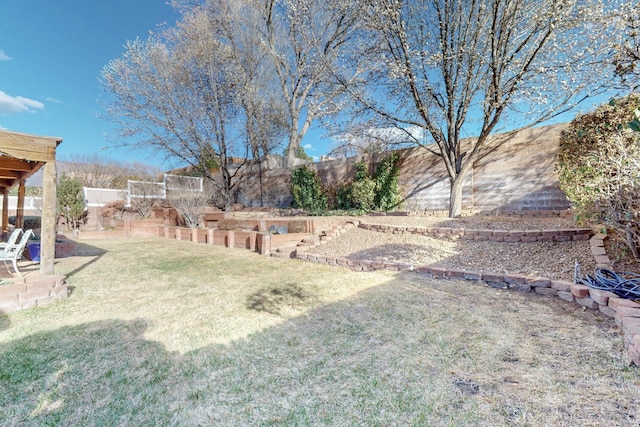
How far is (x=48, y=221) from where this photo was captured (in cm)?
401

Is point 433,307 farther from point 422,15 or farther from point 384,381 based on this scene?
point 422,15

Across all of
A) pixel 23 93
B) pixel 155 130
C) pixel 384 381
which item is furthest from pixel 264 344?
pixel 23 93

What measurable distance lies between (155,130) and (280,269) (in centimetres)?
960

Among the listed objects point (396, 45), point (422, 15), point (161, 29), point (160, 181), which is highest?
point (161, 29)

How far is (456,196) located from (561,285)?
4.34 meters

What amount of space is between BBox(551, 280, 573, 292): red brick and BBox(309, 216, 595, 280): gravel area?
0.84 ft

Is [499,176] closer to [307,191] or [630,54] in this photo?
[630,54]

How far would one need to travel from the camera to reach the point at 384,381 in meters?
1.94

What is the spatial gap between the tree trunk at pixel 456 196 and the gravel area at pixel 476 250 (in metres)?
0.40

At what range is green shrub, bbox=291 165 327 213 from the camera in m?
11.0

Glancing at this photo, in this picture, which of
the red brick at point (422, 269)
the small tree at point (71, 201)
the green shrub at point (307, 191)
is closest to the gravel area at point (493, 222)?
the red brick at point (422, 269)

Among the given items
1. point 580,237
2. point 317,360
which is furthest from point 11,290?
point 580,237

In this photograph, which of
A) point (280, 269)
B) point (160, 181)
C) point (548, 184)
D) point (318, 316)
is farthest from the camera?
point (160, 181)

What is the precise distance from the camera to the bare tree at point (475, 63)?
18.5 feet
